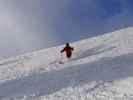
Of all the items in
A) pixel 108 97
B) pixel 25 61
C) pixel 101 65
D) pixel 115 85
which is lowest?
pixel 108 97

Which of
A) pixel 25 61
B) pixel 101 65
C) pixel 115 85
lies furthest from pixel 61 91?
pixel 25 61

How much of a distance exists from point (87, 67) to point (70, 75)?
2431 mm

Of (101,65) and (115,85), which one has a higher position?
(101,65)

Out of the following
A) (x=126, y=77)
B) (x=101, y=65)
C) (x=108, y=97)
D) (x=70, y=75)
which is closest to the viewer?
(x=108, y=97)

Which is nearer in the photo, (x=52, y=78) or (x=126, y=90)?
(x=126, y=90)

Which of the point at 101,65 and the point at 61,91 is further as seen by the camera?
the point at 101,65

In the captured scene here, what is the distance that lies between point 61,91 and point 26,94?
186 centimetres

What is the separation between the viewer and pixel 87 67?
21.7 metres

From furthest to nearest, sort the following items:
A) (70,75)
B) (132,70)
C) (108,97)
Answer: (70,75) → (132,70) → (108,97)

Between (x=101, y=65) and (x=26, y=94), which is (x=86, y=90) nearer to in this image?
(x=26, y=94)

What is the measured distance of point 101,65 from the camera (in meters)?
21.2

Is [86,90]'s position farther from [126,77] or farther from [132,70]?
[132,70]

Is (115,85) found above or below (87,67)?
below

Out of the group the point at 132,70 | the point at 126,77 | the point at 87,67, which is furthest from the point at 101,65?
the point at 126,77
